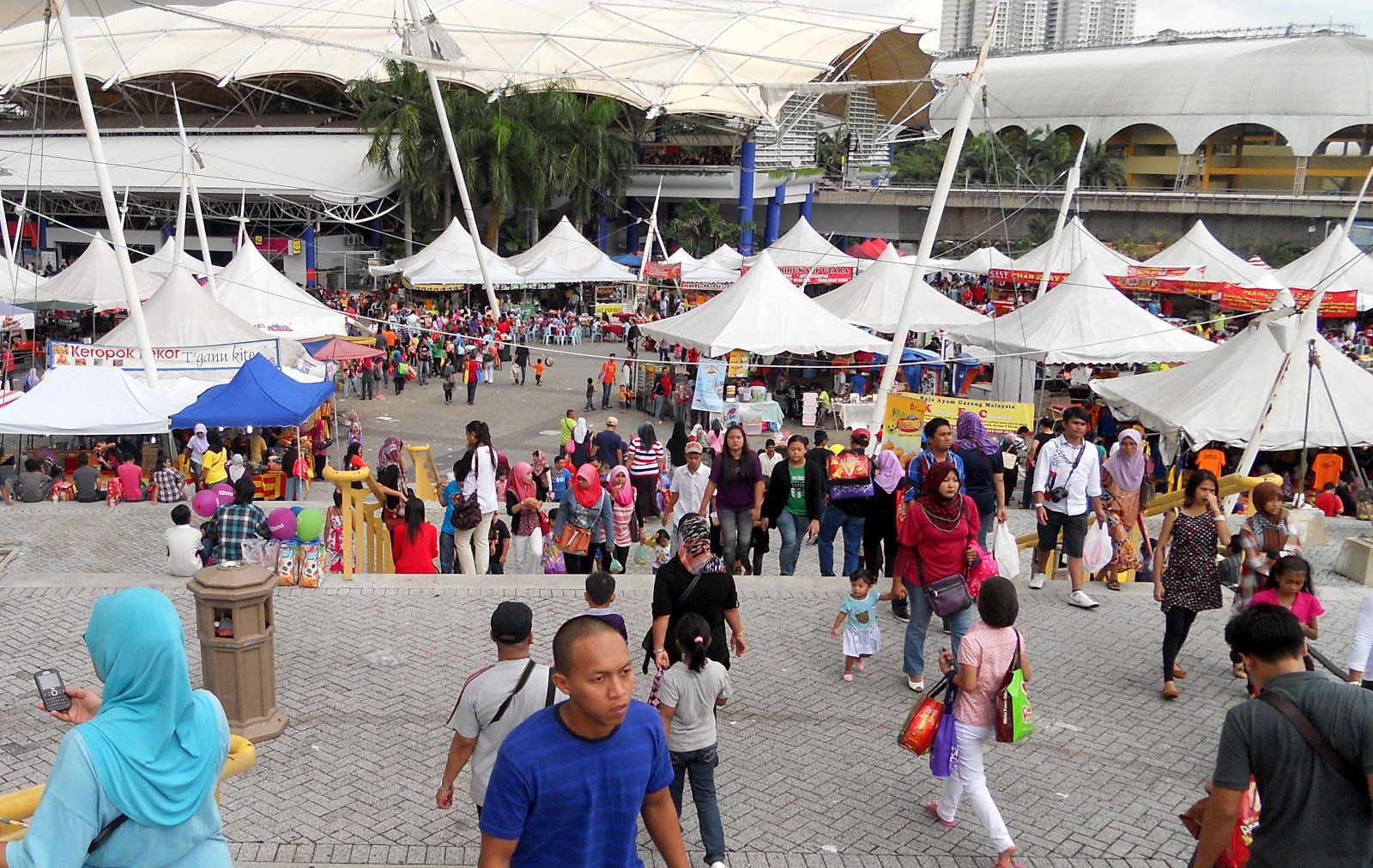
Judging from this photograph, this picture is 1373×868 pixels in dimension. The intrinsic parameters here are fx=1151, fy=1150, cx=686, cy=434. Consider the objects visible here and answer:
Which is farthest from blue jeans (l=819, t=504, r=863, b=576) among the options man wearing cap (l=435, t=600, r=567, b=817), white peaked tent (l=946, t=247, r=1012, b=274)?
white peaked tent (l=946, t=247, r=1012, b=274)

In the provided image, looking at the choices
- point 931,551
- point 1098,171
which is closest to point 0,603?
point 931,551

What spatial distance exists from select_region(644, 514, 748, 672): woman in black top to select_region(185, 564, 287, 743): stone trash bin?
198 cm

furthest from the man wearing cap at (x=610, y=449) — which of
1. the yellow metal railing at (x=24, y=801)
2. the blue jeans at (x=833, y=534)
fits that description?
the yellow metal railing at (x=24, y=801)

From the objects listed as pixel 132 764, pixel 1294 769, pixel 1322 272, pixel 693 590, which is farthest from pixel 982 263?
pixel 132 764

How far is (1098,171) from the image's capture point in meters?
62.4

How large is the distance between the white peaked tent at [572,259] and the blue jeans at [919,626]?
26578mm

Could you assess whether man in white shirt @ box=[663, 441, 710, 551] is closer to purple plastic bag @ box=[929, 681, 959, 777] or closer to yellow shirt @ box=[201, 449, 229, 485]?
purple plastic bag @ box=[929, 681, 959, 777]

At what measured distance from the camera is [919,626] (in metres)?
6.41

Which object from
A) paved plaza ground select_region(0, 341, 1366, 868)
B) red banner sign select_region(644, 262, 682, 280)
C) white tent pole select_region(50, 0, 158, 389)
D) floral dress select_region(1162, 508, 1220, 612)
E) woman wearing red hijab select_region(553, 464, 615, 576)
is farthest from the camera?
red banner sign select_region(644, 262, 682, 280)

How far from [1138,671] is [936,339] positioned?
Result: 2021 centimetres

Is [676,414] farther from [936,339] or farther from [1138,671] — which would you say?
[1138,671]

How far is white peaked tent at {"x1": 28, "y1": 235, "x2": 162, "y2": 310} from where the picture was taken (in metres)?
23.2

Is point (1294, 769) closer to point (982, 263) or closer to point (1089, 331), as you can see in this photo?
point (1089, 331)

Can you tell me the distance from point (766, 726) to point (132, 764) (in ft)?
13.1
